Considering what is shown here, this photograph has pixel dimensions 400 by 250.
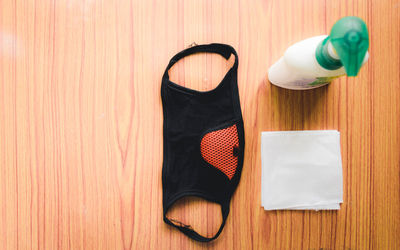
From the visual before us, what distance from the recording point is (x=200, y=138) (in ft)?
1.53

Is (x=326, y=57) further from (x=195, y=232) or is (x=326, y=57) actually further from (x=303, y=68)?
(x=195, y=232)

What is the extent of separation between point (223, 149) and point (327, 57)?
25 centimetres

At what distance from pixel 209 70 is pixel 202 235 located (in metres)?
0.38

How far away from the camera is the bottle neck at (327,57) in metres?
0.31

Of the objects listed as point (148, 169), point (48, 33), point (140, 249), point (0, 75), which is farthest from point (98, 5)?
point (140, 249)

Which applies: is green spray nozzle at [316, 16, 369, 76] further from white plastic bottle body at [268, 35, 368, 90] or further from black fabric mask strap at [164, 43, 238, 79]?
black fabric mask strap at [164, 43, 238, 79]

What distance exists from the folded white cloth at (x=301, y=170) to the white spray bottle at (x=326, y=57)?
0.40ft

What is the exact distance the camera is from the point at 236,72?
1.52 ft

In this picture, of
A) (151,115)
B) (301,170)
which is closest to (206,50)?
(151,115)

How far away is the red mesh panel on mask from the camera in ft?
1.48

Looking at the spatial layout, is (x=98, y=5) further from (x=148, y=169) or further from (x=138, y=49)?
(x=148, y=169)

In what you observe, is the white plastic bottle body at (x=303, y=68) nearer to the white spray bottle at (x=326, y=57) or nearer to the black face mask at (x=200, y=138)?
the white spray bottle at (x=326, y=57)

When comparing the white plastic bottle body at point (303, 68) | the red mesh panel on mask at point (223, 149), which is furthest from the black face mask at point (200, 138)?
the white plastic bottle body at point (303, 68)

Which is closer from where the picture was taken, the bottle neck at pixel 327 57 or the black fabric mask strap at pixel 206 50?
the bottle neck at pixel 327 57
